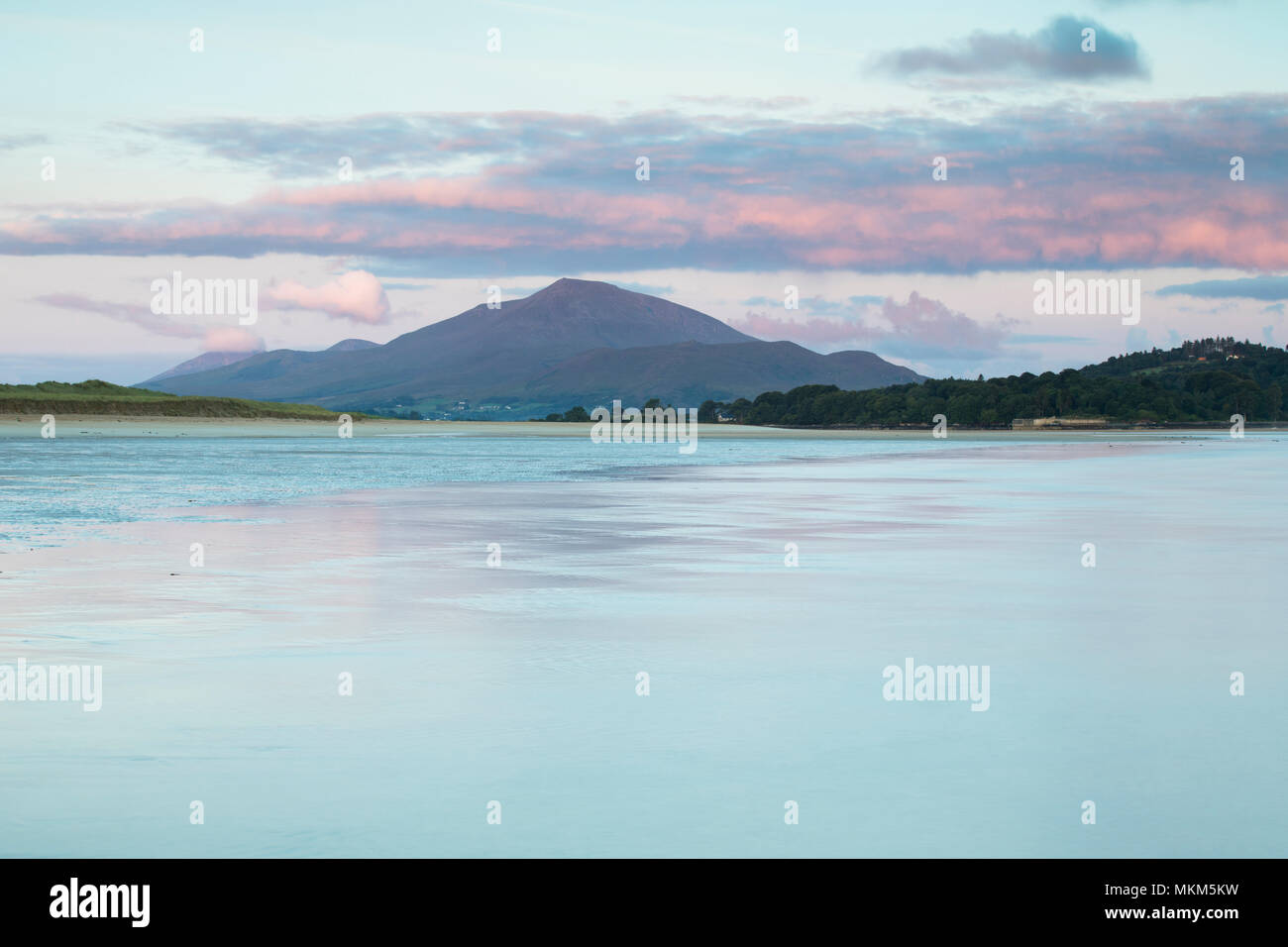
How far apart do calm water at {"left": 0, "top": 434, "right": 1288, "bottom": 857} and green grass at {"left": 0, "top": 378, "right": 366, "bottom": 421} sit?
145628 mm

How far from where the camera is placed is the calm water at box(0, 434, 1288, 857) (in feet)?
22.6

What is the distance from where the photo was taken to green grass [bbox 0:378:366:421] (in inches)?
6161

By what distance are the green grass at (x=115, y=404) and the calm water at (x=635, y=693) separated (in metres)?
146

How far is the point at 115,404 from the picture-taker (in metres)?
168

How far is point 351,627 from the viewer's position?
1292 cm

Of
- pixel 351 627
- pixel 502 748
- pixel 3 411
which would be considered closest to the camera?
pixel 502 748

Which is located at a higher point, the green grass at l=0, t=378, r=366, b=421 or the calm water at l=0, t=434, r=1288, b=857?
the green grass at l=0, t=378, r=366, b=421

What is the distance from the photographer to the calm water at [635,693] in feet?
22.6

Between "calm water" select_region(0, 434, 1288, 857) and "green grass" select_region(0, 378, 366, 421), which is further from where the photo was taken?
"green grass" select_region(0, 378, 366, 421)
